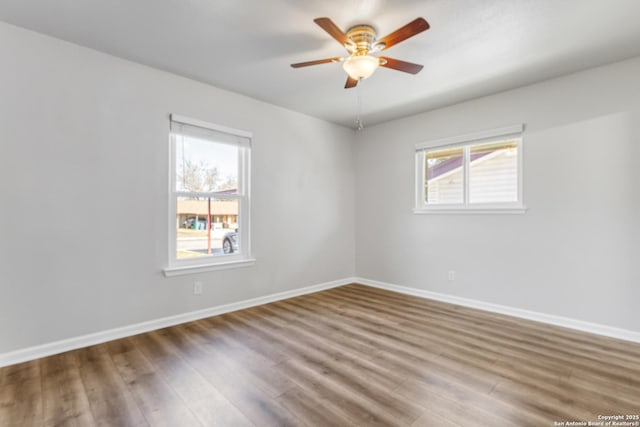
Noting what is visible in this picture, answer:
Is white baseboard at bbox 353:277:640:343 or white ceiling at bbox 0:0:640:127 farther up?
white ceiling at bbox 0:0:640:127

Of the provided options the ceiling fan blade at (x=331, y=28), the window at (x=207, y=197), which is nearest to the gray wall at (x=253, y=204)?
the window at (x=207, y=197)

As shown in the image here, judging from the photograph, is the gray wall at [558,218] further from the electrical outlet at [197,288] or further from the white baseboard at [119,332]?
the electrical outlet at [197,288]

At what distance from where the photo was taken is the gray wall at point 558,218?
2912 mm

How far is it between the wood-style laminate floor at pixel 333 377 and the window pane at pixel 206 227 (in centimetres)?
86

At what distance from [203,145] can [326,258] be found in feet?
8.21

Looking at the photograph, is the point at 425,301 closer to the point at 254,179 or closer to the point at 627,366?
the point at 627,366

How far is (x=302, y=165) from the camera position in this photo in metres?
4.57

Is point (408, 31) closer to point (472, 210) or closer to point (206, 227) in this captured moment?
point (472, 210)

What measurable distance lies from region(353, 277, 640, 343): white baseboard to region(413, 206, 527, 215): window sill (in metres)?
1.12

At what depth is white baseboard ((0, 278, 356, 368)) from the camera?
2.43 m

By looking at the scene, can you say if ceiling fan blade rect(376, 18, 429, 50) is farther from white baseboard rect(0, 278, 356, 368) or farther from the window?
white baseboard rect(0, 278, 356, 368)

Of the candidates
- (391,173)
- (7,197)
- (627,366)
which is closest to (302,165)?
(391,173)

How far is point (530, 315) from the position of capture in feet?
11.3

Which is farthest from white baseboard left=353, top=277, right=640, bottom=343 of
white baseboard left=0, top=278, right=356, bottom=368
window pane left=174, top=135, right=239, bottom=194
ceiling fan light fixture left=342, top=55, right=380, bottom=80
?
ceiling fan light fixture left=342, top=55, right=380, bottom=80
